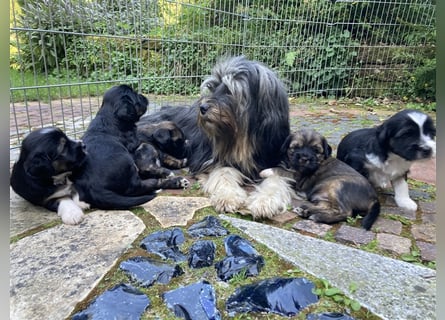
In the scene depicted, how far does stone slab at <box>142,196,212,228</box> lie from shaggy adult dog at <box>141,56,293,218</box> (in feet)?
0.52

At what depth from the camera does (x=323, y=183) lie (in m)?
3.10

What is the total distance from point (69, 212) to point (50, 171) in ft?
1.14

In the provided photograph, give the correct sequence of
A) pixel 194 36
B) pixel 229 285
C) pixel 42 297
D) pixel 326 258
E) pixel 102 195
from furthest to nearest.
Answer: pixel 194 36, pixel 102 195, pixel 326 258, pixel 229 285, pixel 42 297

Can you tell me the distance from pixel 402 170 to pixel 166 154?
2445mm

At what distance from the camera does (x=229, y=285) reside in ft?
6.35

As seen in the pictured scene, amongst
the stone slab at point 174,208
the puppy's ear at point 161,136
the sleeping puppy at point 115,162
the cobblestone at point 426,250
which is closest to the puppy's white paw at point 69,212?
the sleeping puppy at point 115,162

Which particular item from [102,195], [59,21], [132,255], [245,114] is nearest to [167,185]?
[102,195]

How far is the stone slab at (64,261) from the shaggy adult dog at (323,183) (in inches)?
56.8

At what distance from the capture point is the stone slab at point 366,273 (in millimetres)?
1741

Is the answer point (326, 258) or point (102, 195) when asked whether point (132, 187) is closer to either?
point (102, 195)

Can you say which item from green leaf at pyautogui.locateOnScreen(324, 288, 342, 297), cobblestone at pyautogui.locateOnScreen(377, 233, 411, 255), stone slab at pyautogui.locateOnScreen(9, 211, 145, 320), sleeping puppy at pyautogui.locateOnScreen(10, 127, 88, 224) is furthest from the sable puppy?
green leaf at pyautogui.locateOnScreen(324, 288, 342, 297)

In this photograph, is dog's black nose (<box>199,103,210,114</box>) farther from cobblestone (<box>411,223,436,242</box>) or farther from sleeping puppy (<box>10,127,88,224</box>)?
cobblestone (<box>411,223,436,242</box>)

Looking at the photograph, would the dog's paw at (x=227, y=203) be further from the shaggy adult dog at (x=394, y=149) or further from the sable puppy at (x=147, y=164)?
the shaggy adult dog at (x=394, y=149)

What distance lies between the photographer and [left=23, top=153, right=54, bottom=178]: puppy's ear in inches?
104
